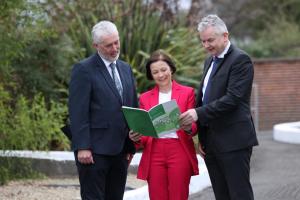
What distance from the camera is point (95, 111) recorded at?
245 inches

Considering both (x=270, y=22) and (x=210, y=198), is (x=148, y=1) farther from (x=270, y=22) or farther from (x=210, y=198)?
(x=270, y=22)

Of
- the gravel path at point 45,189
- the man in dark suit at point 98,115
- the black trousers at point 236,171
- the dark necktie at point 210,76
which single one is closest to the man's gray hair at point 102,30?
the man in dark suit at point 98,115

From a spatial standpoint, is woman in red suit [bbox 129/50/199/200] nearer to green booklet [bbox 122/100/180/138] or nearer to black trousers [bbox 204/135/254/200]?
green booklet [bbox 122/100/180/138]

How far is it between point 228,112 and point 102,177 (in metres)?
1.15

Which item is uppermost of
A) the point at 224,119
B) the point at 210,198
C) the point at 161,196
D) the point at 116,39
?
the point at 116,39

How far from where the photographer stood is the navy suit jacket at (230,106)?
5.98 meters

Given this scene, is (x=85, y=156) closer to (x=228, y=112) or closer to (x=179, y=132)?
(x=179, y=132)

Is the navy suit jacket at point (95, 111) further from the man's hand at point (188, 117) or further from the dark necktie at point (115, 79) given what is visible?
the man's hand at point (188, 117)

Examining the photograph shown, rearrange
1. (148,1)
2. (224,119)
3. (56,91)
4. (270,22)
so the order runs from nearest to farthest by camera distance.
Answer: (224,119), (56,91), (148,1), (270,22)

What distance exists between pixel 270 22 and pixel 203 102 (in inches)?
1069

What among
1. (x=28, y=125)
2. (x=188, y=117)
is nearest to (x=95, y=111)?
(x=188, y=117)

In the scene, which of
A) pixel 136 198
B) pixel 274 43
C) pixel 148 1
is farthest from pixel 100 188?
pixel 274 43

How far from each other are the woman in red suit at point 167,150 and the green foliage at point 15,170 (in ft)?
12.6

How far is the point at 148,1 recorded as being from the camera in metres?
15.7
